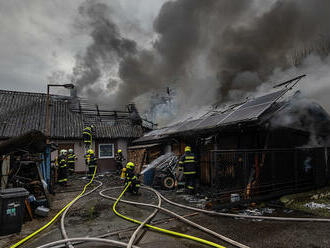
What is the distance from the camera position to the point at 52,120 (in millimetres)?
16375

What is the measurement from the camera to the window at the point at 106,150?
1664 centimetres

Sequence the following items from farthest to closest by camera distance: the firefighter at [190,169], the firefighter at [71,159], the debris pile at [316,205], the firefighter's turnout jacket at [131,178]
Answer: the firefighter at [71,159] < the firefighter's turnout jacket at [131,178] < the firefighter at [190,169] < the debris pile at [316,205]

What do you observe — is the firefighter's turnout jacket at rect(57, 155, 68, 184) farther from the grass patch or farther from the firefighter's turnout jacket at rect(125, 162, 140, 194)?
the grass patch

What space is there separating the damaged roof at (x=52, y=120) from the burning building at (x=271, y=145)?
32.7 feet

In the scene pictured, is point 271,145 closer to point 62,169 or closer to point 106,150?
point 62,169

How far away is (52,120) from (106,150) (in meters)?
4.97

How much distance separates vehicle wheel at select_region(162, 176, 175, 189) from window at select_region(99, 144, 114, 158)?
9184 mm

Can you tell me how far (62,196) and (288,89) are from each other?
→ 9513 mm

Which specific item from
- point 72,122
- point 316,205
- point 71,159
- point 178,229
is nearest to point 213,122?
point 316,205

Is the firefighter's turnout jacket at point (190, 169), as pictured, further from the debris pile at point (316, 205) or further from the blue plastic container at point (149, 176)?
the debris pile at point (316, 205)

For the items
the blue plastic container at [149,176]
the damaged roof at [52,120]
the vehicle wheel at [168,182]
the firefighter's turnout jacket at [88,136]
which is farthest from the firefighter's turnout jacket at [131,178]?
the damaged roof at [52,120]

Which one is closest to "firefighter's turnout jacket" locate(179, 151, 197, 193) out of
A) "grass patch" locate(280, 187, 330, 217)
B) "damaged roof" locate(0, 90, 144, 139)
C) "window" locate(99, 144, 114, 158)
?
"grass patch" locate(280, 187, 330, 217)

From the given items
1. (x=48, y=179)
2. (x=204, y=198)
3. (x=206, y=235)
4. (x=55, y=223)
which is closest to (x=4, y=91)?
(x=48, y=179)

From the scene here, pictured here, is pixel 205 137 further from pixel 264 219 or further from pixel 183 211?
pixel 264 219
